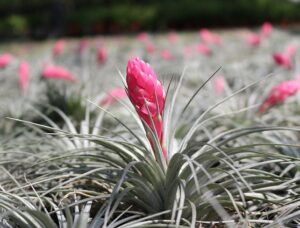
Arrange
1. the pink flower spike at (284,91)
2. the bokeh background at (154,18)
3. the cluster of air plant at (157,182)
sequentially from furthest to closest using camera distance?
the bokeh background at (154,18) → the pink flower spike at (284,91) → the cluster of air plant at (157,182)

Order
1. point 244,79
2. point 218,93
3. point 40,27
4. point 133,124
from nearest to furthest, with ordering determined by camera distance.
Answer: point 133,124 < point 218,93 < point 244,79 < point 40,27

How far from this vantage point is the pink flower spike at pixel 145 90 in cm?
182

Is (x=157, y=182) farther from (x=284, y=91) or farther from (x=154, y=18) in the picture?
(x=154, y=18)

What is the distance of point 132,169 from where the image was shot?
202cm

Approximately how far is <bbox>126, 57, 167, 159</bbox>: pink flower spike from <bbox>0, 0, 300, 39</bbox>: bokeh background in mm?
13780

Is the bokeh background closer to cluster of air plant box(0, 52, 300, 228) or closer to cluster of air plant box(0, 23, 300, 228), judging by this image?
cluster of air plant box(0, 23, 300, 228)

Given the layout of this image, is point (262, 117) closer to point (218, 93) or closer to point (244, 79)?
point (218, 93)

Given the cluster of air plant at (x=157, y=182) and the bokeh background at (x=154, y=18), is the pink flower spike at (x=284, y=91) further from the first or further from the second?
the bokeh background at (x=154, y=18)

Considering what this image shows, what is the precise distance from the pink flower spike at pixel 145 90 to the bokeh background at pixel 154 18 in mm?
13780

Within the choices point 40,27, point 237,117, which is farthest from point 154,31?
point 237,117

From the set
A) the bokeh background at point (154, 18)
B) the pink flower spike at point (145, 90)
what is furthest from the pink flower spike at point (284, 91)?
the bokeh background at point (154, 18)

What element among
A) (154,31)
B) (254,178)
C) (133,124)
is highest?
(154,31)

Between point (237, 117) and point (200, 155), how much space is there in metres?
1.50

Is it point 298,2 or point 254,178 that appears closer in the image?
point 254,178
